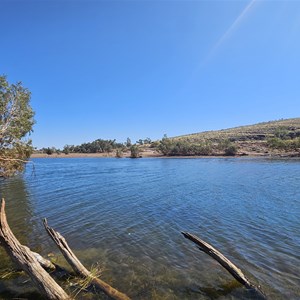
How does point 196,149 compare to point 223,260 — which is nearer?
point 223,260

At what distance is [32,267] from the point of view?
25.5 ft

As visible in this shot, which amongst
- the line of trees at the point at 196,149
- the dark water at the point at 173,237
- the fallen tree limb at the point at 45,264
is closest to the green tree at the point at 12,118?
the dark water at the point at 173,237

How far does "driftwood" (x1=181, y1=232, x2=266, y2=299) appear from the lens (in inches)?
336

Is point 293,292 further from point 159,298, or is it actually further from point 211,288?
point 159,298

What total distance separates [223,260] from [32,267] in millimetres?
5955

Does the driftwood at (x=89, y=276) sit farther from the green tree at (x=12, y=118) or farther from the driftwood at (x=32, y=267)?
the green tree at (x=12, y=118)

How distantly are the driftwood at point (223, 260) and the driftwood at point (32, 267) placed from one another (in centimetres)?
421

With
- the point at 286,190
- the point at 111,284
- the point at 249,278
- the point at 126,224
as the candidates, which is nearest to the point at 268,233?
the point at 249,278

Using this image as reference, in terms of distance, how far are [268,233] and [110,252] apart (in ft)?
29.1

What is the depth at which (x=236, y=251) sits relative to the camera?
12.2 m

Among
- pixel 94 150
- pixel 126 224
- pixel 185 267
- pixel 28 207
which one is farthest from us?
pixel 94 150

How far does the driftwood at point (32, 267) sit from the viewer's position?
24.6 feet

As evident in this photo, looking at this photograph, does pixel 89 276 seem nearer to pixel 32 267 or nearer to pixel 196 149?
pixel 32 267

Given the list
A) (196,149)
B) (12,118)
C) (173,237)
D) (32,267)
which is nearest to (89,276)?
(32,267)
